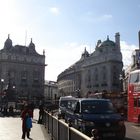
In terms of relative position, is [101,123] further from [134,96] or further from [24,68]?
[24,68]

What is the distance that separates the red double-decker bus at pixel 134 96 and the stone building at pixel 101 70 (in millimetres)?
81895

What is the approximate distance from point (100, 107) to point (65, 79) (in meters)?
153

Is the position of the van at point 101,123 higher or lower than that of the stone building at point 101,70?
lower

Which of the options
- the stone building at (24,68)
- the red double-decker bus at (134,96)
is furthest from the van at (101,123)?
the stone building at (24,68)

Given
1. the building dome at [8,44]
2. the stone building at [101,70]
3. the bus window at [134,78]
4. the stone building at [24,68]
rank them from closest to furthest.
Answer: the bus window at [134,78]
the stone building at [101,70]
the stone building at [24,68]
the building dome at [8,44]

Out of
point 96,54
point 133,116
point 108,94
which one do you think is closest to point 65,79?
point 96,54

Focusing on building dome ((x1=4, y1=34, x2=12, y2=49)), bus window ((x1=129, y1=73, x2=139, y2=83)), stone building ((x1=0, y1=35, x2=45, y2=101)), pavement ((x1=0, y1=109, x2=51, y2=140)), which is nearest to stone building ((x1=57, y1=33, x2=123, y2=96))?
stone building ((x1=0, y1=35, x2=45, y2=101))

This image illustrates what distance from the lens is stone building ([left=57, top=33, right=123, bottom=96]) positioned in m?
125

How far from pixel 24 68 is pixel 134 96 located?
4377 inches

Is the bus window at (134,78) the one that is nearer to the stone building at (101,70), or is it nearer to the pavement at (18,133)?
the pavement at (18,133)

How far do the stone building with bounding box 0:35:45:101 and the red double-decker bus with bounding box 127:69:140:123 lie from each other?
342ft

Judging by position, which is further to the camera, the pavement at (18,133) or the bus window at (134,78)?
the bus window at (134,78)

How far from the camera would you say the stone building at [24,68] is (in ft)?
442

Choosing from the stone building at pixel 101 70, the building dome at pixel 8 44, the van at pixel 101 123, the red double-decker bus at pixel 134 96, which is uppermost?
the building dome at pixel 8 44
